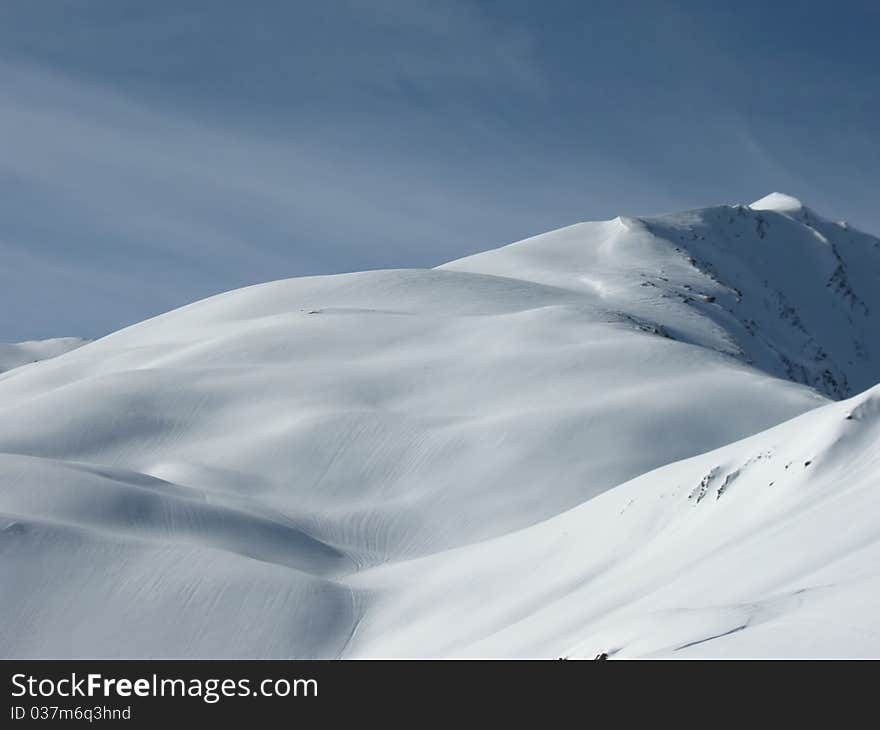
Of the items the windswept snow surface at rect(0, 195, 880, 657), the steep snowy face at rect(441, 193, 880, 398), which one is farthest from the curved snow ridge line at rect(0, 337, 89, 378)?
the windswept snow surface at rect(0, 195, 880, 657)

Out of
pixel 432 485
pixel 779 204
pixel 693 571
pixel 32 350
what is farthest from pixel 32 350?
pixel 693 571

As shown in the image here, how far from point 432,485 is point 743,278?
64957 millimetres

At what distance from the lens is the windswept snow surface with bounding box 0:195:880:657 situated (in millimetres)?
14344

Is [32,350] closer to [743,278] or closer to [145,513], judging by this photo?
[743,278]

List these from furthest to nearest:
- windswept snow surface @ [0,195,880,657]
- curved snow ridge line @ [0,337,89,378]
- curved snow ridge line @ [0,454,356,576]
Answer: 1. curved snow ridge line @ [0,337,89,378]
2. curved snow ridge line @ [0,454,356,576]
3. windswept snow surface @ [0,195,880,657]

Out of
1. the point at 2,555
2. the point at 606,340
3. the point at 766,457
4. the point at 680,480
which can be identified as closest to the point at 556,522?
the point at 680,480

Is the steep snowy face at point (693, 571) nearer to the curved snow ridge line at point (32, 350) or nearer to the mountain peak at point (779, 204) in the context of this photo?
the mountain peak at point (779, 204)

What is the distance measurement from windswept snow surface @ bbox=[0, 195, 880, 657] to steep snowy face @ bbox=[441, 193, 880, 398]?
166 cm

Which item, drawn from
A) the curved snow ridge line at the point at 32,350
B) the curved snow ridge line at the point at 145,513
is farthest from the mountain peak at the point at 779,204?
the curved snow ridge line at the point at 145,513

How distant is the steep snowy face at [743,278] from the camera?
63.1m

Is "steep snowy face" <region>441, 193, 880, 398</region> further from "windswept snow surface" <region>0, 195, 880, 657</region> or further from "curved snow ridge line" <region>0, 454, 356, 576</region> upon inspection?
"curved snow ridge line" <region>0, 454, 356, 576</region>

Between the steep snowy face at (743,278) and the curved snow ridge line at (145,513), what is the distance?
28.2 metres

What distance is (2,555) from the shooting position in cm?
2153
